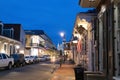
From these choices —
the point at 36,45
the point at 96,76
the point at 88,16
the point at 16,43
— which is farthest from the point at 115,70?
the point at 36,45

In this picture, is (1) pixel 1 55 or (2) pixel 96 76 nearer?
(2) pixel 96 76

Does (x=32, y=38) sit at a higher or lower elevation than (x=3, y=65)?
higher

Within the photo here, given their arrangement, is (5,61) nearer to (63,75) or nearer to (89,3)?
(63,75)

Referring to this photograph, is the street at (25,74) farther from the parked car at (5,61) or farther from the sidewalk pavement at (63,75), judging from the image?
the parked car at (5,61)

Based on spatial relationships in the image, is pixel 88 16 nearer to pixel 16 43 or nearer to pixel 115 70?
pixel 115 70

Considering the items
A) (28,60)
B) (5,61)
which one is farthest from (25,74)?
(28,60)

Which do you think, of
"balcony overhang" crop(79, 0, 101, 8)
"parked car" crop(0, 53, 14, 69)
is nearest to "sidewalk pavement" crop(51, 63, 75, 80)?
"parked car" crop(0, 53, 14, 69)

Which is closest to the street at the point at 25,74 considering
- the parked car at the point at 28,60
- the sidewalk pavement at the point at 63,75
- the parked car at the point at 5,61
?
the sidewalk pavement at the point at 63,75

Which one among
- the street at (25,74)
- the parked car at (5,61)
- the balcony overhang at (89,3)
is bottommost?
the street at (25,74)

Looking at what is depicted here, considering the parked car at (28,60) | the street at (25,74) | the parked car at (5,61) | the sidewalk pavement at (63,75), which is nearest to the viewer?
the sidewalk pavement at (63,75)

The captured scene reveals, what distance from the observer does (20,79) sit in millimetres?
24172

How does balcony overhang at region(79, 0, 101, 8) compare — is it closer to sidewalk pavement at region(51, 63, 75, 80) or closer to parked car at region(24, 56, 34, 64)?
sidewalk pavement at region(51, 63, 75, 80)

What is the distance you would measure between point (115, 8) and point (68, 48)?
75008mm

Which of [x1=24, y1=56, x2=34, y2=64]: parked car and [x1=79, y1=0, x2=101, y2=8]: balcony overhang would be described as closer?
[x1=79, y1=0, x2=101, y2=8]: balcony overhang
